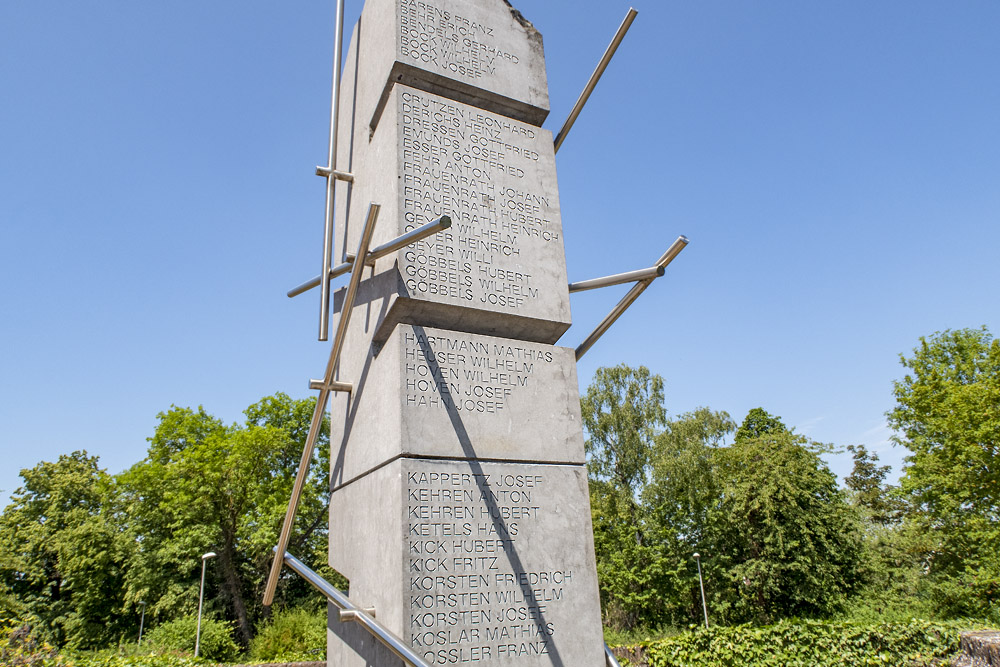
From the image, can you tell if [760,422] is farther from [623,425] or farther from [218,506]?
[218,506]

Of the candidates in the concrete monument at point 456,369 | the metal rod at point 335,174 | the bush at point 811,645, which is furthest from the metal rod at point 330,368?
the bush at point 811,645

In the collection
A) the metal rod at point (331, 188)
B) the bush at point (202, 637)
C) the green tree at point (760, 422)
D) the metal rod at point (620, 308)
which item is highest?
the green tree at point (760, 422)

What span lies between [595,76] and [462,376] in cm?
259

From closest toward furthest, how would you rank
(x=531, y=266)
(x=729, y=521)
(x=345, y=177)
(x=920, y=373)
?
(x=531, y=266), (x=345, y=177), (x=920, y=373), (x=729, y=521)

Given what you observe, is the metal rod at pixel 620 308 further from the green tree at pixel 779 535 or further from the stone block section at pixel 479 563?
the green tree at pixel 779 535

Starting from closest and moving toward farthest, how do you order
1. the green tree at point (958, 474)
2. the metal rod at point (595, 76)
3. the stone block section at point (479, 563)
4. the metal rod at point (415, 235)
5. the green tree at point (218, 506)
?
the metal rod at point (415, 235) → the stone block section at point (479, 563) → the metal rod at point (595, 76) → the green tree at point (958, 474) → the green tree at point (218, 506)

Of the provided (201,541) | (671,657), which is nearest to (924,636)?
(671,657)

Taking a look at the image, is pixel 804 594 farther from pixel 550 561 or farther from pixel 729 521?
pixel 550 561

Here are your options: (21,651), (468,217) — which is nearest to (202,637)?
(21,651)

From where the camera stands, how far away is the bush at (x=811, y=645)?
11938 millimetres

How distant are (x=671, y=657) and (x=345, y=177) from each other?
515 inches

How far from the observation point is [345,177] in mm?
5086

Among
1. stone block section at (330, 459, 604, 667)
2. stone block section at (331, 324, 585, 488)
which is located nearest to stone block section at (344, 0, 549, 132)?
stone block section at (331, 324, 585, 488)

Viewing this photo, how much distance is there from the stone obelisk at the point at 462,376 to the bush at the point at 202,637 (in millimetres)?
23518
